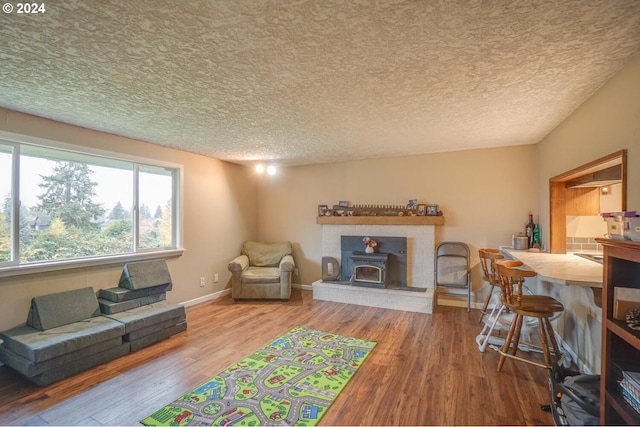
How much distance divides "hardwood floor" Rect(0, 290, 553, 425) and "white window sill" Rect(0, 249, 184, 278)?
852mm

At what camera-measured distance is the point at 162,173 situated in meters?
4.01

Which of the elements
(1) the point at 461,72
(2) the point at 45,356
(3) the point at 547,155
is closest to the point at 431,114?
(1) the point at 461,72

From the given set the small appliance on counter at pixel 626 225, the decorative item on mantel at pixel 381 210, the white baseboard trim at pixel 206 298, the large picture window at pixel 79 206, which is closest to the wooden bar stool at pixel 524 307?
the small appliance on counter at pixel 626 225

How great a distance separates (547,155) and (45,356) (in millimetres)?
5400

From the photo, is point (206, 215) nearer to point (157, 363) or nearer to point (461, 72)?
point (157, 363)

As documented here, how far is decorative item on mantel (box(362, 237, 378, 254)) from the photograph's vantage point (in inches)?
179

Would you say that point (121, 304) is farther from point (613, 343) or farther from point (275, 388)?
point (613, 343)

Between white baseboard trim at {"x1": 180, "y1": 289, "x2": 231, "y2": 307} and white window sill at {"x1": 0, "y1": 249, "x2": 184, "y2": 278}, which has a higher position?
white window sill at {"x1": 0, "y1": 249, "x2": 184, "y2": 278}

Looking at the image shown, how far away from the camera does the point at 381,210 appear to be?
4.71 metres

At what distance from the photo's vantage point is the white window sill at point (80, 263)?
253 centimetres

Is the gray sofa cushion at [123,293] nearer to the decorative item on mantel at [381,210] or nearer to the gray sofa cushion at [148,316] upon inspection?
the gray sofa cushion at [148,316]

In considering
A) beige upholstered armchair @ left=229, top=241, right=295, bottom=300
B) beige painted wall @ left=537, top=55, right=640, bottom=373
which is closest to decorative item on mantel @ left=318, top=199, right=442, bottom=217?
beige upholstered armchair @ left=229, top=241, right=295, bottom=300

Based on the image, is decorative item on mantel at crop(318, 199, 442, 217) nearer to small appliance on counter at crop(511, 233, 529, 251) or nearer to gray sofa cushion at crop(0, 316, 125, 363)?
small appliance on counter at crop(511, 233, 529, 251)

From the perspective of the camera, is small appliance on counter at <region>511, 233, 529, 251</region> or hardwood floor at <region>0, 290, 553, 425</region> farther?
small appliance on counter at <region>511, 233, 529, 251</region>
